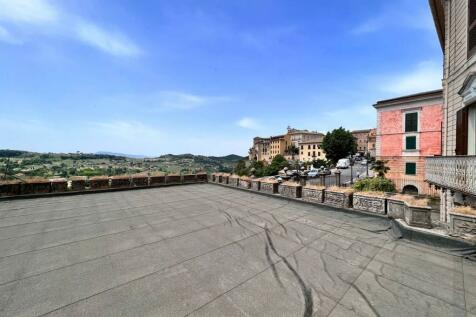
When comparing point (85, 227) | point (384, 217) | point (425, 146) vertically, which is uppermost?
point (425, 146)

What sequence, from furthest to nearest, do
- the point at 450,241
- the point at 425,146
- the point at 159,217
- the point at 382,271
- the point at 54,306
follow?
the point at 425,146 → the point at 159,217 → the point at 450,241 → the point at 382,271 → the point at 54,306

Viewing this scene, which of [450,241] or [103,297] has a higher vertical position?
[450,241]

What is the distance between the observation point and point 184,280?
10.2ft

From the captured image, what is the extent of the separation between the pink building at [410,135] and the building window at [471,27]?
672 inches

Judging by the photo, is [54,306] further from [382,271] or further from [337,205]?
[337,205]

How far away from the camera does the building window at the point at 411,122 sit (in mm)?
20484

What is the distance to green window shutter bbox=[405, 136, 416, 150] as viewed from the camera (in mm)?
20491

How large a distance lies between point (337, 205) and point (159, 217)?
6.05 meters

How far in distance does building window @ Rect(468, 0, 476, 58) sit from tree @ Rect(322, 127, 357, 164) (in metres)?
45.5

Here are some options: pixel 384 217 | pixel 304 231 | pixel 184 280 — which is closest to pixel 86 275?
pixel 184 280

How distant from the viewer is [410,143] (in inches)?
816

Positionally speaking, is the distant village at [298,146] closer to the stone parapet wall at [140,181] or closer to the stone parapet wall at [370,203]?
the stone parapet wall at [140,181]

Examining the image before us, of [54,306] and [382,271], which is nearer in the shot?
[54,306]

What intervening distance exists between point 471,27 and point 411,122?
18.4m
